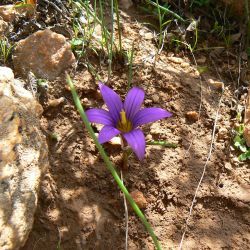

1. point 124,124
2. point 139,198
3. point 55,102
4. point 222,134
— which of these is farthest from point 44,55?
point 222,134

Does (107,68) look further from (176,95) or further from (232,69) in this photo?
(232,69)

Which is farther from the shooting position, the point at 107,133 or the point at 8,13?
the point at 8,13

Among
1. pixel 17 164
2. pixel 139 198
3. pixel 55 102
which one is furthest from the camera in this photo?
pixel 55 102

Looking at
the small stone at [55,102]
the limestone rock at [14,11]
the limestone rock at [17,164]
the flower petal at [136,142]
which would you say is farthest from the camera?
the limestone rock at [14,11]

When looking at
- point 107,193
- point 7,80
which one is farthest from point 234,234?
point 7,80

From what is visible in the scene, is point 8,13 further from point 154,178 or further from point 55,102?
point 154,178

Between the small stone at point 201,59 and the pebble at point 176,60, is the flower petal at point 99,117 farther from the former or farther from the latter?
the small stone at point 201,59

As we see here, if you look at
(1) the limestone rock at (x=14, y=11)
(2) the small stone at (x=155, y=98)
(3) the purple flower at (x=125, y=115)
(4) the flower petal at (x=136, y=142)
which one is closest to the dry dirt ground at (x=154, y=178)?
(2) the small stone at (x=155, y=98)
